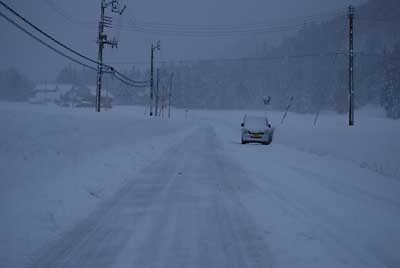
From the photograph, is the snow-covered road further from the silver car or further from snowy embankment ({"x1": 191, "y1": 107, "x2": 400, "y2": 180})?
the silver car

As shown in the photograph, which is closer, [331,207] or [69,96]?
[331,207]

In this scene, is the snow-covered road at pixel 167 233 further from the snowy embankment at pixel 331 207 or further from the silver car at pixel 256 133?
the silver car at pixel 256 133

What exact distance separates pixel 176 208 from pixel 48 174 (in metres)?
3.47

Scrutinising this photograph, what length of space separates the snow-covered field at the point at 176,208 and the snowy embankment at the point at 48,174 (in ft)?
0.10

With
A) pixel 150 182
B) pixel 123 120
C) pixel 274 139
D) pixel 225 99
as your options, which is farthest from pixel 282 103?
pixel 150 182

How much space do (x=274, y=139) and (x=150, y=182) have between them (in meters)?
22.6

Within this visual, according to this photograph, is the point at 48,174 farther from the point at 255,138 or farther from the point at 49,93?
the point at 49,93

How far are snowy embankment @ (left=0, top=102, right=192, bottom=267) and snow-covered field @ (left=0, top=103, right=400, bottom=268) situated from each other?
30 millimetres

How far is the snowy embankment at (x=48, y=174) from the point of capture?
17.4 feet

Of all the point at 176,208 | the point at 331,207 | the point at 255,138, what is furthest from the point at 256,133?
the point at 176,208

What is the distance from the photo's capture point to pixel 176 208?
22.2ft

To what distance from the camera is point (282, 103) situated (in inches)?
4569

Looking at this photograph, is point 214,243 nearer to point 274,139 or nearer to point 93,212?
point 93,212

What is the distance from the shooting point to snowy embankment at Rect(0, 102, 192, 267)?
5.29m
